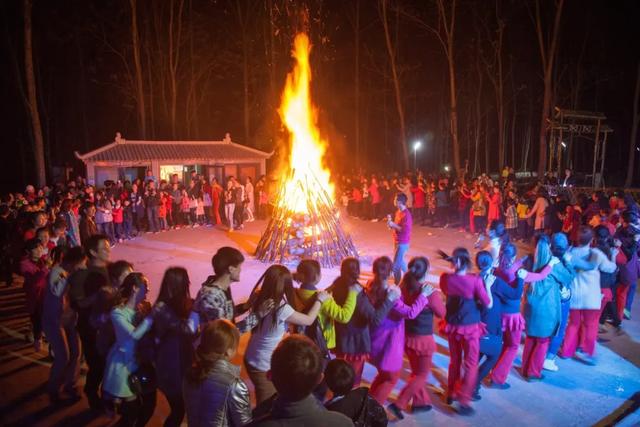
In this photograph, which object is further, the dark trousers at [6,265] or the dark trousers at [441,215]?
the dark trousers at [441,215]

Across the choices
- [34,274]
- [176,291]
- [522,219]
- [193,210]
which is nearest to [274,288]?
[176,291]

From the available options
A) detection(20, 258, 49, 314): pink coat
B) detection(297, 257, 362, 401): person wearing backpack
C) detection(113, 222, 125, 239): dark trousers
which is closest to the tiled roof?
detection(113, 222, 125, 239): dark trousers

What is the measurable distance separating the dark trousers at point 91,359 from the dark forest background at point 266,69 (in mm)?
21413

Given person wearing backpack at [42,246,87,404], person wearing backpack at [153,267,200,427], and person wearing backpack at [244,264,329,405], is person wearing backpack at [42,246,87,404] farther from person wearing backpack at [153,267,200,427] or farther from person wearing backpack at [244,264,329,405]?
person wearing backpack at [244,264,329,405]

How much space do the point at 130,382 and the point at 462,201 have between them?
14.0 m

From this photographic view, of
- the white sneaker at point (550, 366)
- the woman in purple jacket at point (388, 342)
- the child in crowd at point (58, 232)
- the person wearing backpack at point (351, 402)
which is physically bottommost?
the white sneaker at point (550, 366)

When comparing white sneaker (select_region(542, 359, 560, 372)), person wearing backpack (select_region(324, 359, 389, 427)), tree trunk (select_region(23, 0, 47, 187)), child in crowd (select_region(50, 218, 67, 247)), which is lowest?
white sneaker (select_region(542, 359, 560, 372))

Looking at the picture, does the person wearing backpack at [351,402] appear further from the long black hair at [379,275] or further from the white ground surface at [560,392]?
the white ground surface at [560,392]

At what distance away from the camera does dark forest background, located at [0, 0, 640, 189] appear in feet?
94.5

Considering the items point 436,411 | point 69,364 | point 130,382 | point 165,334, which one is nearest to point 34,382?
point 69,364

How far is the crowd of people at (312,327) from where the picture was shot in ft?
Result: 10.2

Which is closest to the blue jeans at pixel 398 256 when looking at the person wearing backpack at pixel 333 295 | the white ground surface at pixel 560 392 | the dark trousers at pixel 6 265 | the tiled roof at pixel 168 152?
the white ground surface at pixel 560 392

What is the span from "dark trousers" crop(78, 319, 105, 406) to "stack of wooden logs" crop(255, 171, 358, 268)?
692 centimetres

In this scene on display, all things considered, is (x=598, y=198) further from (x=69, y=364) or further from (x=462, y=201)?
(x=69, y=364)
